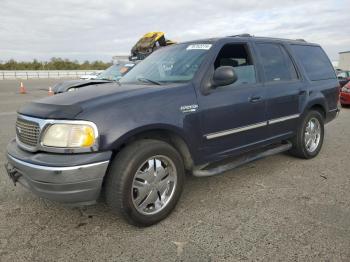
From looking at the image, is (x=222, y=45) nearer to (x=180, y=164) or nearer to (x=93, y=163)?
(x=180, y=164)

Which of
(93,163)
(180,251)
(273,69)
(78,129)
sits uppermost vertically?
(273,69)

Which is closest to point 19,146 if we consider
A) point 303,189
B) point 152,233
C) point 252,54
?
point 152,233

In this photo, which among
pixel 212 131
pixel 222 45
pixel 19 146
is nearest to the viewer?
pixel 19 146

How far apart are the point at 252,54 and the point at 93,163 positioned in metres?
2.57

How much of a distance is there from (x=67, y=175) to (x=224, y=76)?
1821 mm

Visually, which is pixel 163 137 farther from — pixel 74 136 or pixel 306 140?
pixel 306 140

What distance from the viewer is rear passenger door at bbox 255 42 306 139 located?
4.24 metres

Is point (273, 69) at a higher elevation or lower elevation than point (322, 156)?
higher

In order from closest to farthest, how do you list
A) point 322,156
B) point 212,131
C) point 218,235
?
point 218,235 → point 212,131 → point 322,156

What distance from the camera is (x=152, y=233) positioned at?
2.98 m

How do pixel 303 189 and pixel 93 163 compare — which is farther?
pixel 303 189

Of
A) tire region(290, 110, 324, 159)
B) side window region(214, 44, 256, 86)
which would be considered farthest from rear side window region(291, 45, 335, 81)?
side window region(214, 44, 256, 86)

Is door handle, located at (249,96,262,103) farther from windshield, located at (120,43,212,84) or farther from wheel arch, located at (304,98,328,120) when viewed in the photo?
wheel arch, located at (304,98,328,120)

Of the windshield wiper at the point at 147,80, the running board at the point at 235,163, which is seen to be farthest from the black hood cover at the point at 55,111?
the running board at the point at 235,163
